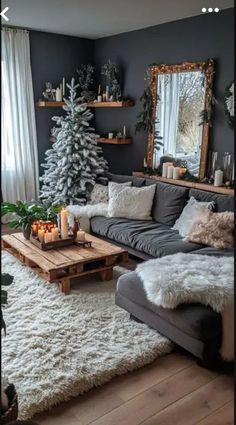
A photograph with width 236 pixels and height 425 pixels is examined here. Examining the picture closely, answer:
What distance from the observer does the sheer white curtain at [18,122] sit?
501 centimetres

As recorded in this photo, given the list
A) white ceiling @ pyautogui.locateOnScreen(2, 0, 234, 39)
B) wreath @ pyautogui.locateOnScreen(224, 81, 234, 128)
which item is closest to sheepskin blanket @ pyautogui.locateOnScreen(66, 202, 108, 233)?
wreath @ pyautogui.locateOnScreen(224, 81, 234, 128)

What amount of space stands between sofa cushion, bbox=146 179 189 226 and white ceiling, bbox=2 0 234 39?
1.82m

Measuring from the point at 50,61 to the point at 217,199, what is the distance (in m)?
3.14

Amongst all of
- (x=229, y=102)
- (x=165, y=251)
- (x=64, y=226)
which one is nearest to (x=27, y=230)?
(x=64, y=226)

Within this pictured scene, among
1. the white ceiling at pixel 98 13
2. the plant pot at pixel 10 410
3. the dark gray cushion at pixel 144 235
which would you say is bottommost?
the plant pot at pixel 10 410

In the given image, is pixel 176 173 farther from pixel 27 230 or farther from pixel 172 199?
pixel 27 230

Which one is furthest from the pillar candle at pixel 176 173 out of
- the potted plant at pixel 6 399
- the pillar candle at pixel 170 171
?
the potted plant at pixel 6 399

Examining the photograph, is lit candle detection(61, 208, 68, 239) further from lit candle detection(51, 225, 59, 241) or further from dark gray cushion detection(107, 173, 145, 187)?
dark gray cushion detection(107, 173, 145, 187)

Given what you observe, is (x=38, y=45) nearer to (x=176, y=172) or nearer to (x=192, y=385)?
(x=176, y=172)

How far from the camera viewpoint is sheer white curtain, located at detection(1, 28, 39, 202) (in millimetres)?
5008

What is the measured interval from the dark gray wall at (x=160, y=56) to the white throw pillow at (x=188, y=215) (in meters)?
0.74

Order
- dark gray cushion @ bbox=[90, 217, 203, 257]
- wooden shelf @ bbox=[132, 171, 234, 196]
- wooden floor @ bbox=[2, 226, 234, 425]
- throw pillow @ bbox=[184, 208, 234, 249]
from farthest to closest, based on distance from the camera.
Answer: wooden shelf @ bbox=[132, 171, 234, 196] → dark gray cushion @ bbox=[90, 217, 203, 257] → throw pillow @ bbox=[184, 208, 234, 249] → wooden floor @ bbox=[2, 226, 234, 425]

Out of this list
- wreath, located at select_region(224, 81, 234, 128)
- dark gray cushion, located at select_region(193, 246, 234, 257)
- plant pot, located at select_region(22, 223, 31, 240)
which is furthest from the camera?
wreath, located at select_region(224, 81, 234, 128)

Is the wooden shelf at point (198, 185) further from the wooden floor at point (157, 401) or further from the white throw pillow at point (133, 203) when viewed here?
the wooden floor at point (157, 401)
